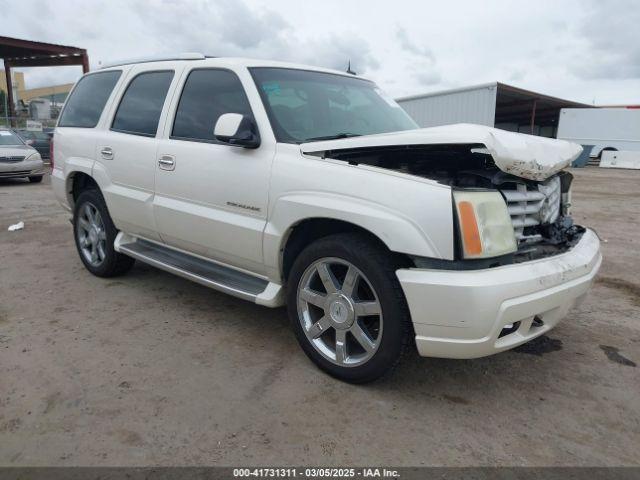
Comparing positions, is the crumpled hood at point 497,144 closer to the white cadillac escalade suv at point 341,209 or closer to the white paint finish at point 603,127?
the white cadillac escalade suv at point 341,209

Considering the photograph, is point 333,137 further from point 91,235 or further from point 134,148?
point 91,235

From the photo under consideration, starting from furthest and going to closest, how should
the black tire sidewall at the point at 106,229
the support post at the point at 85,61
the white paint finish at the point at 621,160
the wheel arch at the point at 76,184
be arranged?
1. the white paint finish at the point at 621,160
2. the support post at the point at 85,61
3. the wheel arch at the point at 76,184
4. the black tire sidewall at the point at 106,229

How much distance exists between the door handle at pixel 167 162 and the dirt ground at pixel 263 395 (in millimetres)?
1117

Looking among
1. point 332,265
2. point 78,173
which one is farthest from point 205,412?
point 78,173

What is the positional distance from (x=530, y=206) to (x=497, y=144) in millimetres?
560

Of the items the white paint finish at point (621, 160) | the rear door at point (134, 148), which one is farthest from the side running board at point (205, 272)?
the white paint finish at point (621, 160)

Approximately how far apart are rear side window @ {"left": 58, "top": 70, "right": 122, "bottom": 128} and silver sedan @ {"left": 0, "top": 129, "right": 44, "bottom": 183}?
862 cm

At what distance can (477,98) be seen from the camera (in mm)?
21969

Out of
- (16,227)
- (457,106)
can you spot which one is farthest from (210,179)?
(457,106)

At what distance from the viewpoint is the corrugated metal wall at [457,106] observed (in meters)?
21.6

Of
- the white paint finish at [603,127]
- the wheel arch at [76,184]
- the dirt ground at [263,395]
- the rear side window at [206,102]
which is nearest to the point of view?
the dirt ground at [263,395]

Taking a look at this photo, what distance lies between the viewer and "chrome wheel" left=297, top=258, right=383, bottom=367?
2.69 m

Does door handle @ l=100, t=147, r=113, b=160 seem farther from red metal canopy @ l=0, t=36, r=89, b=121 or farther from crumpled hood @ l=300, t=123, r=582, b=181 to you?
red metal canopy @ l=0, t=36, r=89, b=121

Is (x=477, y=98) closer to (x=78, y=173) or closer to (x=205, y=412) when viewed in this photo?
(x=78, y=173)
